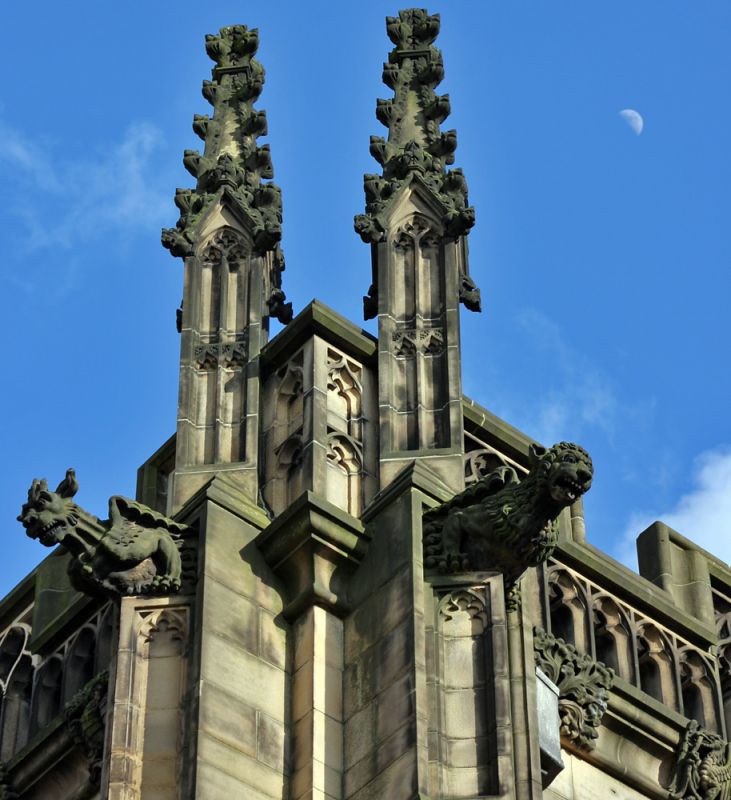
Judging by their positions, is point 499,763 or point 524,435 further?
point 524,435

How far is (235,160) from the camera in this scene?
3088cm

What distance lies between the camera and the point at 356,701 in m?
26.6

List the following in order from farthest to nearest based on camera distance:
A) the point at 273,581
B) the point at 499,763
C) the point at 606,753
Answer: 1. the point at 606,753
2. the point at 273,581
3. the point at 499,763

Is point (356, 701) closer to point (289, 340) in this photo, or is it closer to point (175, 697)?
point (175, 697)

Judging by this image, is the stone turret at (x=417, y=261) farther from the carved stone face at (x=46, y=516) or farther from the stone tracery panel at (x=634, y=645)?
the carved stone face at (x=46, y=516)

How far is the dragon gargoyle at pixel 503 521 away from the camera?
1049 inches

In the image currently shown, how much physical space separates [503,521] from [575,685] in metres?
2.90

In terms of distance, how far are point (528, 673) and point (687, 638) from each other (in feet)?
15.7

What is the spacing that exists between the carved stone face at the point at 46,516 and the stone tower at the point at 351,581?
17mm

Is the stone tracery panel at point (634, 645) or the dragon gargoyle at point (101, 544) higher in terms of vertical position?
the stone tracery panel at point (634, 645)

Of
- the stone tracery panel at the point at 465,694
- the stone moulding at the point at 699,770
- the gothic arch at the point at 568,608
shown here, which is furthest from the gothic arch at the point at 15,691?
the stone moulding at the point at 699,770

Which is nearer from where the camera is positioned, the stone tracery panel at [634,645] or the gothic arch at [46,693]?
the stone tracery panel at [634,645]

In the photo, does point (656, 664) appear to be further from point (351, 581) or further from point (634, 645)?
point (351, 581)


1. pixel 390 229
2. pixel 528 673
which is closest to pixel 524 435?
pixel 390 229
